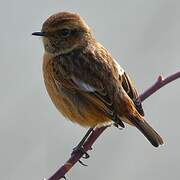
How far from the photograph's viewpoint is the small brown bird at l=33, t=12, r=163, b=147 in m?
5.74

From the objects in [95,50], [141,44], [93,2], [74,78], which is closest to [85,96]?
[74,78]

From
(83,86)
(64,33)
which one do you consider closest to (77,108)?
(83,86)

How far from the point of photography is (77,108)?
595 cm

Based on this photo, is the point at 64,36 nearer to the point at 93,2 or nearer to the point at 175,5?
the point at 175,5

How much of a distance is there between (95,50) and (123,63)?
206 centimetres

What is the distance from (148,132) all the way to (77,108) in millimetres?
630

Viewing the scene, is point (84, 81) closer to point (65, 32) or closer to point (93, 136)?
point (65, 32)

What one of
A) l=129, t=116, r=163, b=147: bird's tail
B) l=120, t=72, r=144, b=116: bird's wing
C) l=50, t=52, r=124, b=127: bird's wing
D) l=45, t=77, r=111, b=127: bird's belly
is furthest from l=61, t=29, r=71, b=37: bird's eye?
l=129, t=116, r=163, b=147: bird's tail

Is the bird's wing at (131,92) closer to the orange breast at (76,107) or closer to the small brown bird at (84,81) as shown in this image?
the small brown bird at (84,81)

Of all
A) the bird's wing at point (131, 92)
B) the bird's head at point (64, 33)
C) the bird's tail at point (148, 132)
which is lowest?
the bird's tail at point (148, 132)

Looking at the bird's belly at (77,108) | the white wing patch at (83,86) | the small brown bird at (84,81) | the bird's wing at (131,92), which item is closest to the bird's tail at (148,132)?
the small brown bird at (84,81)

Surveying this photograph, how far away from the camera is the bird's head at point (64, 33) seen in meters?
6.15

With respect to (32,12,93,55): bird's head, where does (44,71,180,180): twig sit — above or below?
below

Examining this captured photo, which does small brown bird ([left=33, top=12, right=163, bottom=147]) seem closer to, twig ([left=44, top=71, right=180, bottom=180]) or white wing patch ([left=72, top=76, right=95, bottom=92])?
white wing patch ([left=72, top=76, right=95, bottom=92])
